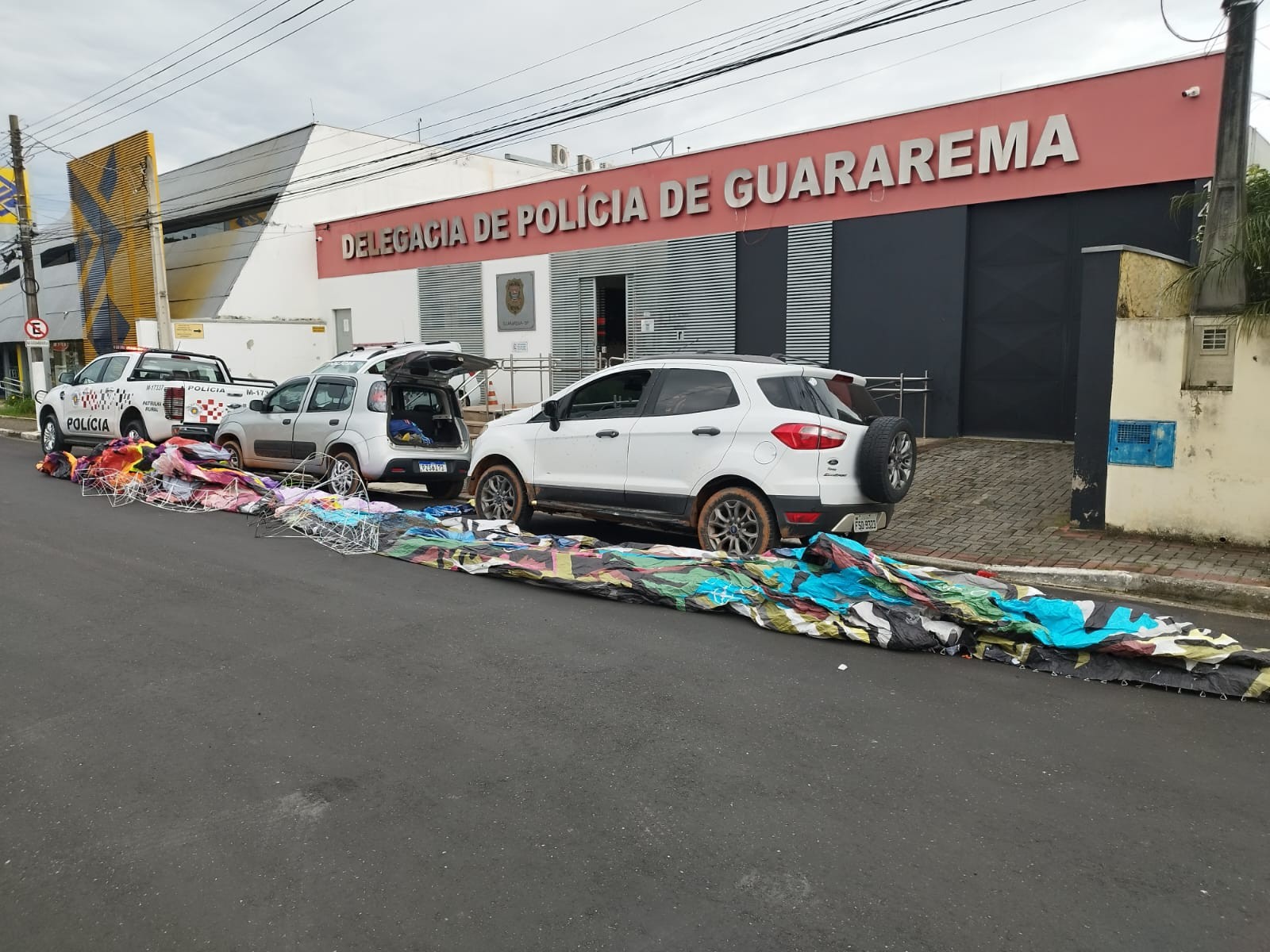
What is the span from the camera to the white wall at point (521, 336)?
22.4 meters

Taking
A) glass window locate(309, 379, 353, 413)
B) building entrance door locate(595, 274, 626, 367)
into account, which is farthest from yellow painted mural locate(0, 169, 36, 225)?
glass window locate(309, 379, 353, 413)

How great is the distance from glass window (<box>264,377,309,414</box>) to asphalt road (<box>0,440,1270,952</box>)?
640cm

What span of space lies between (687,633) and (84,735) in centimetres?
353

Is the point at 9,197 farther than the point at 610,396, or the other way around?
the point at 9,197

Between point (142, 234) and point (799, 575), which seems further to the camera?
point (142, 234)

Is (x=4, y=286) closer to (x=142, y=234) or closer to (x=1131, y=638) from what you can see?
(x=142, y=234)

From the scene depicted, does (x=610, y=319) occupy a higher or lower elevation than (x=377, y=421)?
higher

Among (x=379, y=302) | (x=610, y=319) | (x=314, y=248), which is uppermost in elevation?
(x=314, y=248)

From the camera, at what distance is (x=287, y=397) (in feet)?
41.3

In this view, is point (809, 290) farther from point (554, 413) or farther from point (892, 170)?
point (554, 413)

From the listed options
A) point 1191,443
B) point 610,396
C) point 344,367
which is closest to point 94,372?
point 344,367

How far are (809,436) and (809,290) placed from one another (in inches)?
422

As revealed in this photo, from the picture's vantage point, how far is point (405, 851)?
11.1 feet

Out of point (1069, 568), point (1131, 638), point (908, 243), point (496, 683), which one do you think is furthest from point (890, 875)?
point (908, 243)
